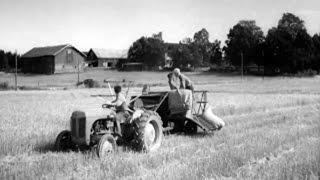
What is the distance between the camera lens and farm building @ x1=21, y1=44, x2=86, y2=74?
8438 cm

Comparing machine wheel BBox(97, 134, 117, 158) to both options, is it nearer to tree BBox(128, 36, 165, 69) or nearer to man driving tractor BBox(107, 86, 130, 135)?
man driving tractor BBox(107, 86, 130, 135)

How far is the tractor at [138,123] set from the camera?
8.98 metres

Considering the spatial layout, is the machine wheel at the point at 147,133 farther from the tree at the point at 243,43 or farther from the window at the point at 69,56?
the window at the point at 69,56

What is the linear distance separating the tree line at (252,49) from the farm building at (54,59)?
17.3 m

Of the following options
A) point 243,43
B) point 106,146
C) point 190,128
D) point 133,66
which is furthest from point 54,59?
point 106,146

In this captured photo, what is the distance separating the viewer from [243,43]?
87875 millimetres

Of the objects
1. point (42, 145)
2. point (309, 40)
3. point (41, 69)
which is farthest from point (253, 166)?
point (41, 69)

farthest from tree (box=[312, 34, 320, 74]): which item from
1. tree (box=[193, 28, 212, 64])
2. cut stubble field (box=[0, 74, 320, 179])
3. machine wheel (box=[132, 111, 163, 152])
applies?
machine wheel (box=[132, 111, 163, 152])

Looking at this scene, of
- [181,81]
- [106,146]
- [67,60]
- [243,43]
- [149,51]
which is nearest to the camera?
[106,146]

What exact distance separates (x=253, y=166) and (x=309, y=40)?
244ft

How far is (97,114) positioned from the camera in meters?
9.07

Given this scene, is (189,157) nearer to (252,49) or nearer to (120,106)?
(120,106)

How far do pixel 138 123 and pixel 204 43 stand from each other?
107608 millimetres

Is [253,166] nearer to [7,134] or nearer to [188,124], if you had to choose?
[188,124]
